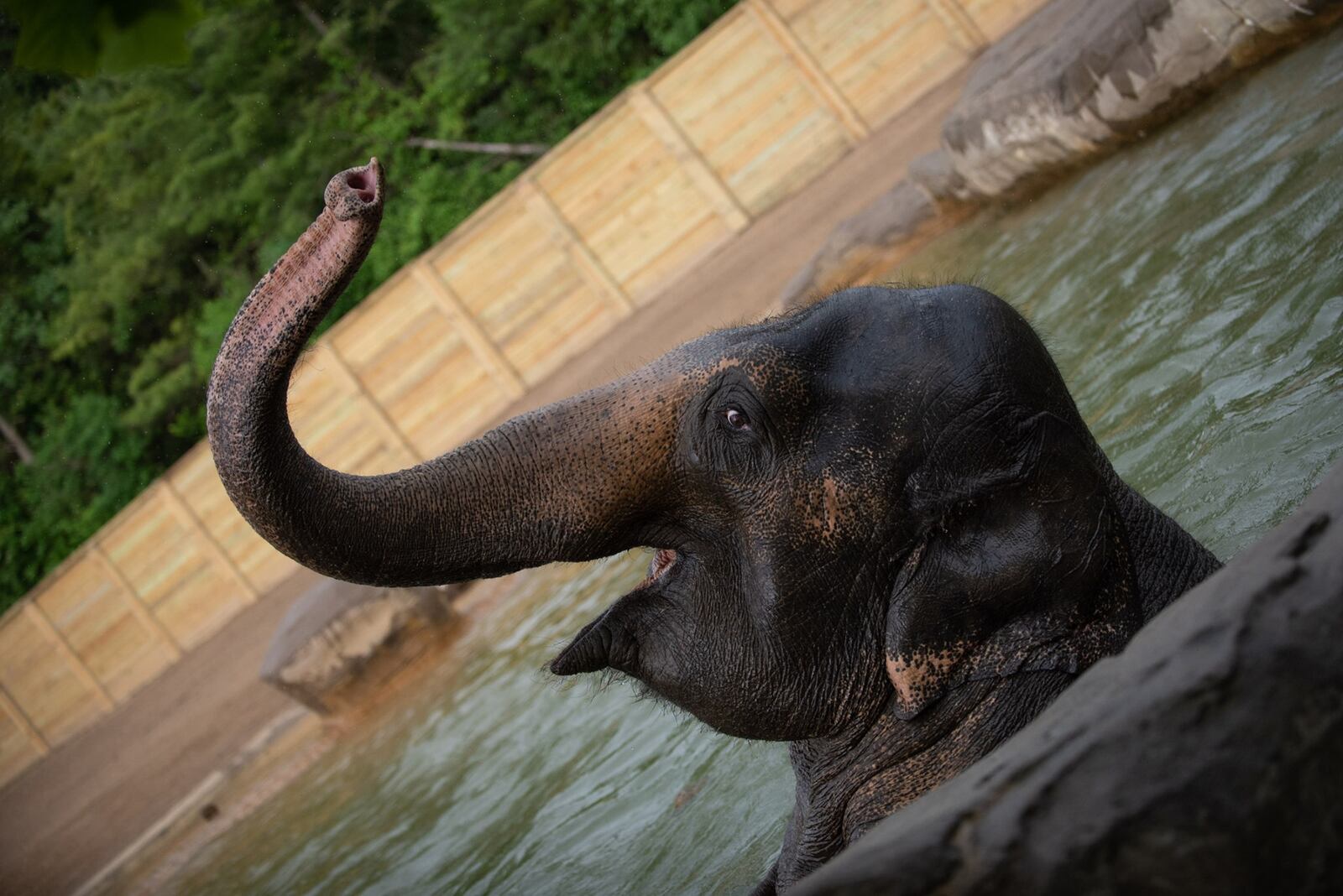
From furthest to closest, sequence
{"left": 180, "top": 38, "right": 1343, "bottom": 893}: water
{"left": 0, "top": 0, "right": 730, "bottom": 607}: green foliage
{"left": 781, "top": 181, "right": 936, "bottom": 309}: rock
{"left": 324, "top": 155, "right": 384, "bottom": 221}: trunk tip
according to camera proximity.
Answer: {"left": 0, "top": 0, "right": 730, "bottom": 607}: green foliage < {"left": 781, "top": 181, "right": 936, "bottom": 309}: rock < {"left": 180, "top": 38, "right": 1343, "bottom": 893}: water < {"left": 324, "top": 155, "right": 384, "bottom": 221}: trunk tip

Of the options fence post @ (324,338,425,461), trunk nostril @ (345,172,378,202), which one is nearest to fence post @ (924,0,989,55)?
fence post @ (324,338,425,461)

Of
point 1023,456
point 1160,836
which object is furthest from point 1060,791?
point 1023,456

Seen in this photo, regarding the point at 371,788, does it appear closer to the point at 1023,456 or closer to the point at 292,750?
the point at 292,750

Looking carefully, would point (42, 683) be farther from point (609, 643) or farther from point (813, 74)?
point (609, 643)

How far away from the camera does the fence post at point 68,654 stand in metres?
17.0

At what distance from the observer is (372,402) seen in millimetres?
16672

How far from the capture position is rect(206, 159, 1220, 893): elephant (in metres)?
2.21

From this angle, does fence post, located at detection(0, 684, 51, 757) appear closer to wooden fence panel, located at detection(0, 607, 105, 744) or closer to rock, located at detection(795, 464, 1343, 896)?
wooden fence panel, located at detection(0, 607, 105, 744)

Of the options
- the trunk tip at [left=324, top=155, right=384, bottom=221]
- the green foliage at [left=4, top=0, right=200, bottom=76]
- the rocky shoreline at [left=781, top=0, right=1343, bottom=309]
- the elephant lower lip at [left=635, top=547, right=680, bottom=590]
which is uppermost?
the green foliage at [left=4, top=0, right=200, bottom=76]

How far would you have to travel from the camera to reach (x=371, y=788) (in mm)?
8344

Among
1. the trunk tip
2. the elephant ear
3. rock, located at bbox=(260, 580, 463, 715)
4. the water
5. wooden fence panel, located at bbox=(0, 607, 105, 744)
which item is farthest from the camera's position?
wooden fence panel, located at bbox=(0, 607, 105, 744)

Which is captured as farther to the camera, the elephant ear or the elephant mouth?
the elephant mouth

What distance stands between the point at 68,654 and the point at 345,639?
25.8ft

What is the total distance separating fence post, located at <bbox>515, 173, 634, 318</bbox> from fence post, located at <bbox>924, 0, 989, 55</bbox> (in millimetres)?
4725
